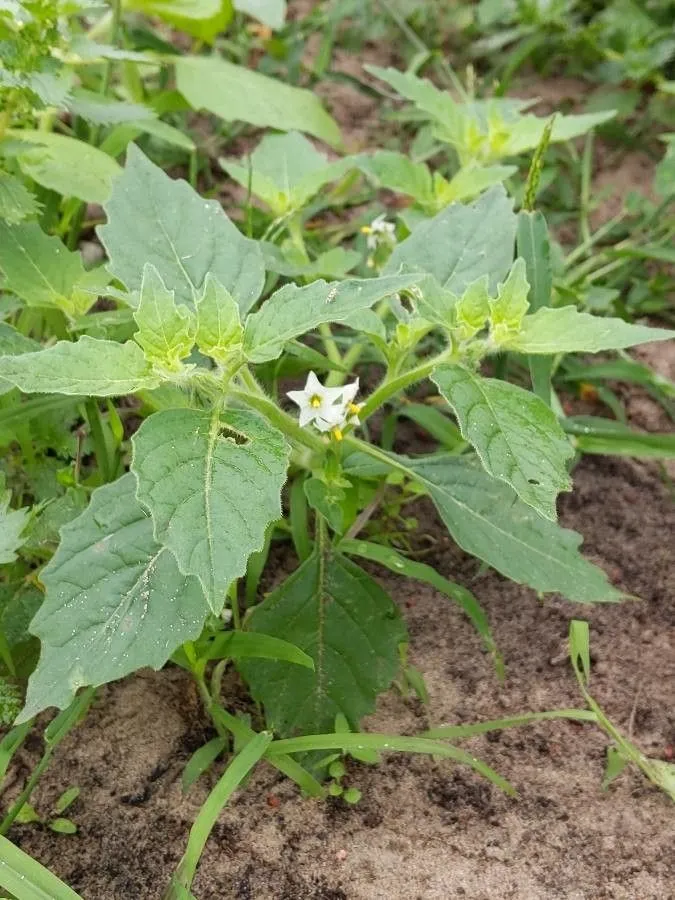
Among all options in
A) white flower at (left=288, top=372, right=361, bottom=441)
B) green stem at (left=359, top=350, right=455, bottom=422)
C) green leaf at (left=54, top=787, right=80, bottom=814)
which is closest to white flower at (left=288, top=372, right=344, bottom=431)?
white flower at (left=288, top=372, right=361, bottom=441)

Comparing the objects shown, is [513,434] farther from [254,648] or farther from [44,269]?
[44,269]

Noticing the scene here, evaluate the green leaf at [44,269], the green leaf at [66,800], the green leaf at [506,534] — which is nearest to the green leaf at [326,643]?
the green leaf at [506,534]

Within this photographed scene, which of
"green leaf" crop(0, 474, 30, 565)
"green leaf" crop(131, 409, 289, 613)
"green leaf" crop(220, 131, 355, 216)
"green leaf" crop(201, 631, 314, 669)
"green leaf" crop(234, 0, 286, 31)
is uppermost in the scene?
"green leaf" crop(234, 0, 286, 31)

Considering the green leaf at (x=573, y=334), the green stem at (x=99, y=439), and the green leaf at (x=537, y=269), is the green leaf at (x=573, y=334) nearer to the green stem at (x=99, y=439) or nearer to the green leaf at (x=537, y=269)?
the green leaf at (x=537, y=269)

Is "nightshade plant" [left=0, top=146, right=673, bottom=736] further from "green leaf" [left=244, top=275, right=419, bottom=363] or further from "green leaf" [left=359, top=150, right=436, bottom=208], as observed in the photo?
"green leaf" [left=359, top=150, right=436, bottom=208]

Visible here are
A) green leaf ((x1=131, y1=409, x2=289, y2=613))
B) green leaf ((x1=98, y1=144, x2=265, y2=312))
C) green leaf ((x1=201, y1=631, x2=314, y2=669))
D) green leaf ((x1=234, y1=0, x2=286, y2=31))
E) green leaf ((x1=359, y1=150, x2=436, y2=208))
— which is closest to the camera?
green leaf ((x1=131, y1=409, x2=289, y2=613))

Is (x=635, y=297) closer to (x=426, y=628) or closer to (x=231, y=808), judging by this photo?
(x=426, y=628)
